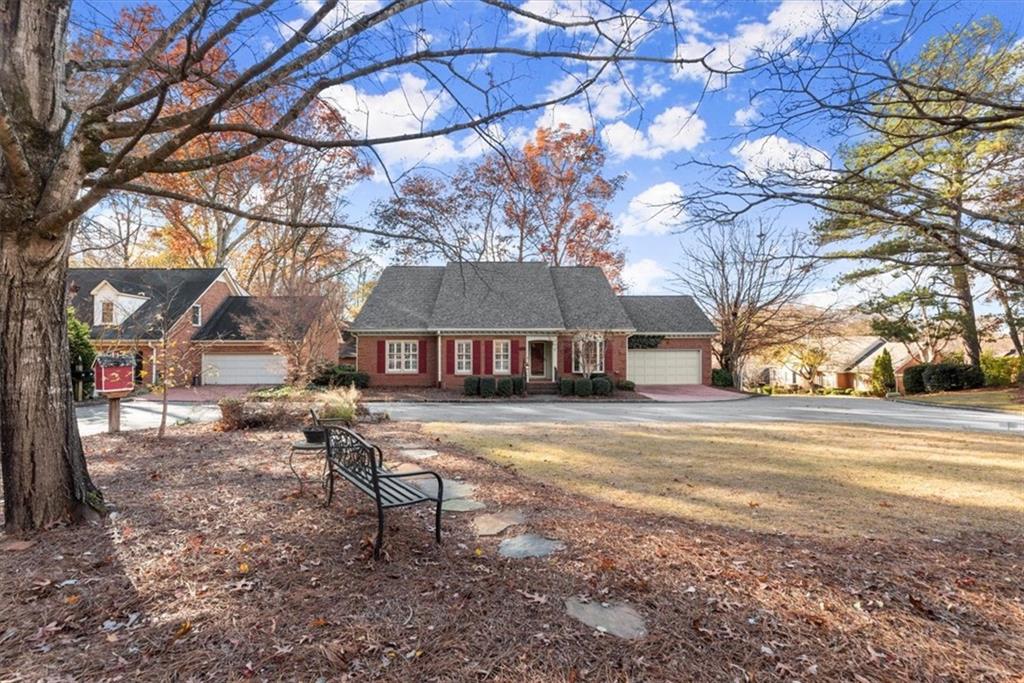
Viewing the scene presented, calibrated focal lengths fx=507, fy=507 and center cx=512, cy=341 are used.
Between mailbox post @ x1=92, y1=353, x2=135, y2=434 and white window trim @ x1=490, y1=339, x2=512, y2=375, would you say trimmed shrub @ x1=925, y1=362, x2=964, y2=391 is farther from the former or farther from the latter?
mailbox post @ x1=92, y1=353, x2=135, y2=434

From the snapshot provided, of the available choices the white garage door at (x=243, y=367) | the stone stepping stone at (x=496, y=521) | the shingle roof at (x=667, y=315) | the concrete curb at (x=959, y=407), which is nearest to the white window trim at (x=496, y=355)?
the shingle roof at (x=667, y=315)

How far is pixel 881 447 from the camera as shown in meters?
8.97

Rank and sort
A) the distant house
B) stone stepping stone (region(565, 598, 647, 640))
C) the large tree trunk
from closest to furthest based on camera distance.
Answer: stone stepping stone (region(565, 598, 647, 640)), the large tree trunk, the distant house

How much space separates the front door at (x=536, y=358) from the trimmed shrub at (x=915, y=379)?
18663mm

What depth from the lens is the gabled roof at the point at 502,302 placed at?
2306 centimetres

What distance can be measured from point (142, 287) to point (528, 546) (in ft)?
93.2

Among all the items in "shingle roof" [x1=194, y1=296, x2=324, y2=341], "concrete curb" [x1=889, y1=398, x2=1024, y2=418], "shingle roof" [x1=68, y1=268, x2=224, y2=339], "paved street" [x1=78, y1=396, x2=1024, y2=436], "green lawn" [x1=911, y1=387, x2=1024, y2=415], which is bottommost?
"concrete curb" [x1=889, y1=398, x2=1024, y2=418]

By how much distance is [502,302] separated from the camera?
2417cm

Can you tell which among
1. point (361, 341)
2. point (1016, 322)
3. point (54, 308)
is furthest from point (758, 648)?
point (1016, 322)

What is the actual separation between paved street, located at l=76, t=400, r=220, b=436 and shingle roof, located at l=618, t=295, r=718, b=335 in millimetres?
19177

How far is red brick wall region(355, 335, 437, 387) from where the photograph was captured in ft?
75.2

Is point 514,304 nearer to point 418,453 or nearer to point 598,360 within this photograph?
point 598,360

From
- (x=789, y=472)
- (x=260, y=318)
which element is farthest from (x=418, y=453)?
(x=260, y=318)

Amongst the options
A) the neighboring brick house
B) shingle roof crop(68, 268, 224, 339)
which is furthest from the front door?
shingle roof crop(68, 268, 224, 339)
